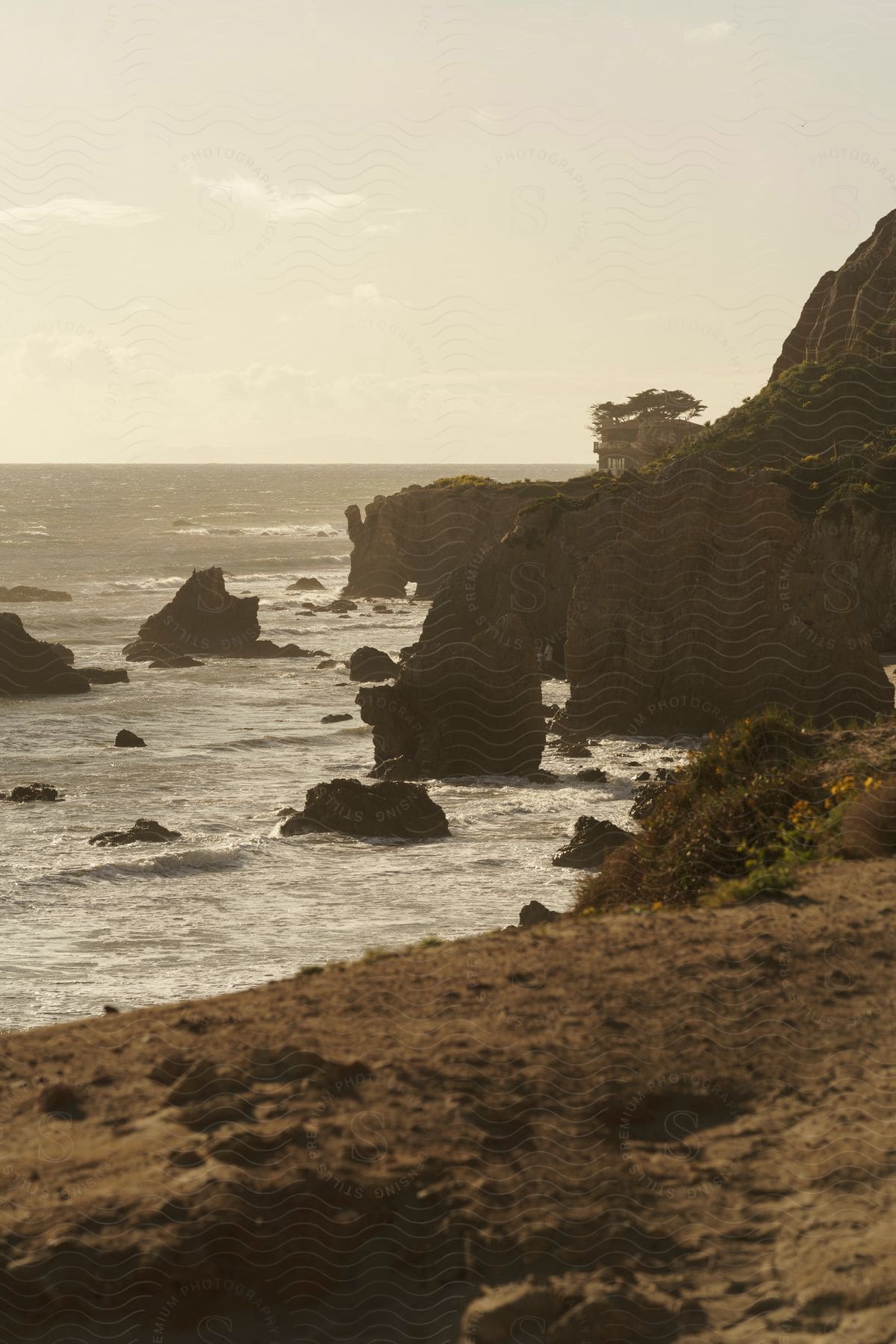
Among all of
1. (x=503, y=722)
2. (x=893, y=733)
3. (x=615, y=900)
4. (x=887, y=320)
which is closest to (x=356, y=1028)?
(x=615, y=900)

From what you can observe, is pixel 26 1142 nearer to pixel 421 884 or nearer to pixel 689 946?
pixel 689 946

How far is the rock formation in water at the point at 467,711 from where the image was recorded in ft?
113

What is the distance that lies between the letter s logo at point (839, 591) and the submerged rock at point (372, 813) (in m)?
12.5

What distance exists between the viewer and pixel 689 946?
35.7 feet

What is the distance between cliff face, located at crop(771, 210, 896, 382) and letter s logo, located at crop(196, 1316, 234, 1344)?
2540 inches

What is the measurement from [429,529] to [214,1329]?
7647 cm

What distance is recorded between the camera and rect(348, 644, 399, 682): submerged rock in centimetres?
5212

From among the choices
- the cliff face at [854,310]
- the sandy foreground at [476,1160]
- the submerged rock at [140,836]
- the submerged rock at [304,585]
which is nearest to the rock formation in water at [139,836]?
the submerged rock at [140,836]

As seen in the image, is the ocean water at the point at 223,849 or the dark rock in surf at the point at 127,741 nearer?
the ocean water at the point at 223,849

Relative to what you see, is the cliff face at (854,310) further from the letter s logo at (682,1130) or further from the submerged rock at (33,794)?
the letter s logo at (682,1130)

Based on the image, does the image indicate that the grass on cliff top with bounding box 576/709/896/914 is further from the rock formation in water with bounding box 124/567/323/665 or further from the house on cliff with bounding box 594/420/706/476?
the house on cliff with bounding box 594/420/706/476

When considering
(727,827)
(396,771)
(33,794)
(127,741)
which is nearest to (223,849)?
A: (33,794)

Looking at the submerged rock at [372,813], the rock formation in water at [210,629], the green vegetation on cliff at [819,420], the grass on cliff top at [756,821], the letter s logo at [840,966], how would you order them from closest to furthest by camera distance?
the letter s logo at [840,966]
the grass on cliff top at [756,821]
the submerged rock at [372,813]
the green vegetation on cliff at [819,420]
the rock formation in water at [210,629]

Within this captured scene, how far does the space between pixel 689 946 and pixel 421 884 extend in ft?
43.5
